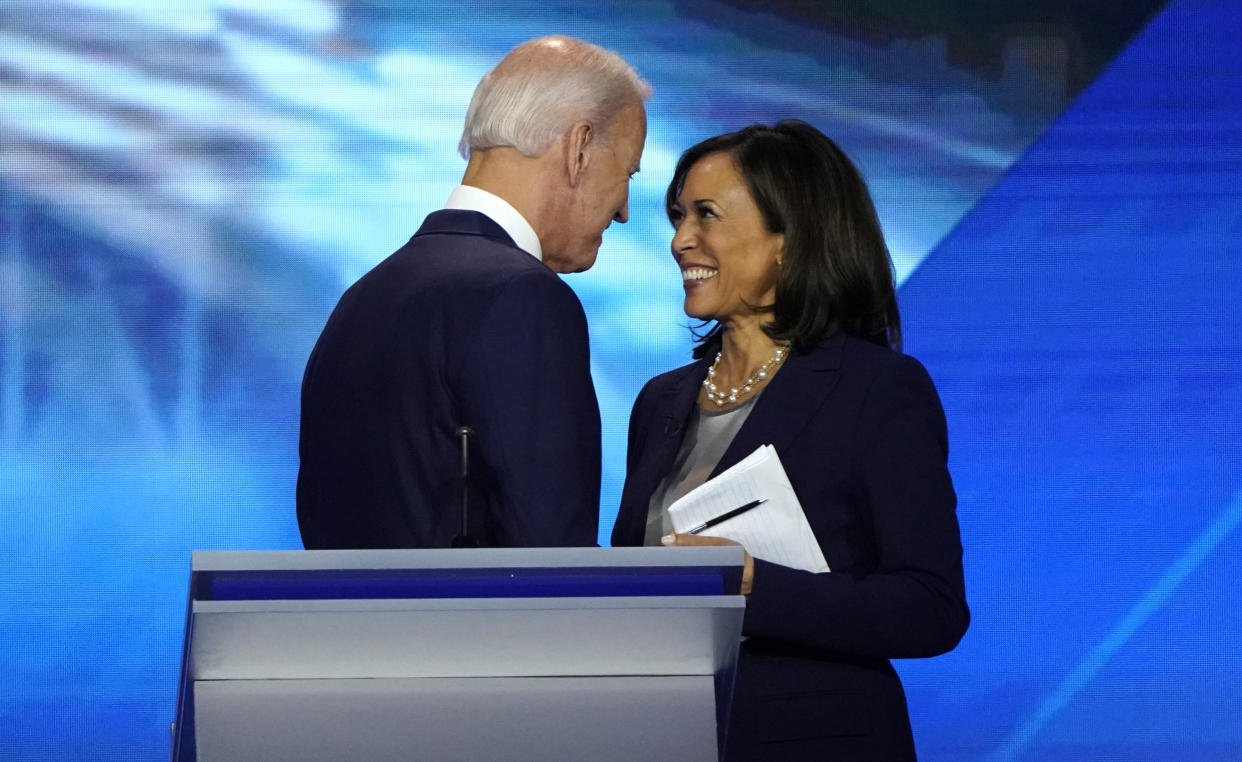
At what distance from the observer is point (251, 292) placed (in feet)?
13.8

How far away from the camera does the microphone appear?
1.62m

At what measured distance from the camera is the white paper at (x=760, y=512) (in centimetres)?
203

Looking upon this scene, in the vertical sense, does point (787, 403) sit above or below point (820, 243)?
below

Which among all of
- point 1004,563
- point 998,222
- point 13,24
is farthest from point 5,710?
point 998,222

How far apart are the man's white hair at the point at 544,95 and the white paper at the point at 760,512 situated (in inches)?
19.1

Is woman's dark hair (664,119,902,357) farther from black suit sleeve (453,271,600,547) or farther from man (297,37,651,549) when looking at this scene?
black suit sleeve (453,271,600,547)

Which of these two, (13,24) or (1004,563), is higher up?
(13,24)

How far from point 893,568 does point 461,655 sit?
3.03ft

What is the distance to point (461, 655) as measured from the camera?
1.28m

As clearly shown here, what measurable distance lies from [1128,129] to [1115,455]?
88cm

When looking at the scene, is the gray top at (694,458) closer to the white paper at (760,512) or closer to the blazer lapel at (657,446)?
the blazer lapel at (657,446)

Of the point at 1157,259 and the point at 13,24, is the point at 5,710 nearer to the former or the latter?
the point at 13,24

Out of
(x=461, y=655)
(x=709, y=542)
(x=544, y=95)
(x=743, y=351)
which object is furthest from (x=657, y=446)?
(x=461, y=655)

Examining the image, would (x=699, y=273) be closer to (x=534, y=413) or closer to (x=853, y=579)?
(x=853, y=579)
